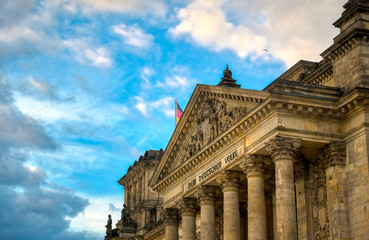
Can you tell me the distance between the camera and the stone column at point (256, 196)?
3428 cm

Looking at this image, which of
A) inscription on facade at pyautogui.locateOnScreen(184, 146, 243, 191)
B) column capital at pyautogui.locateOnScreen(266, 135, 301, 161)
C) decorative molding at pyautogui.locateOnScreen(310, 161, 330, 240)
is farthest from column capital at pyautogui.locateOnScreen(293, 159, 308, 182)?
inscription on facade at pyautogui.locateOnScreen(184, 146, 243, 191)

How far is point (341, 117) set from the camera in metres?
33.7

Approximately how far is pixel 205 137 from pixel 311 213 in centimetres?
966

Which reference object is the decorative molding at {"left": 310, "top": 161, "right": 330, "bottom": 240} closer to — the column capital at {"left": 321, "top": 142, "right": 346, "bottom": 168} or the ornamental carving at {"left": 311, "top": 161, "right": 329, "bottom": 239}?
the ornamental carving at {"left": 311, "top": 161, "right": 329, "bottom": 239}

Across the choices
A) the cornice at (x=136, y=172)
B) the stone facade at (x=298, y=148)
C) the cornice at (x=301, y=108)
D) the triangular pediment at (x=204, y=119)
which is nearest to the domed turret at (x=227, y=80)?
the triangular pediment at (x=204, y=119)

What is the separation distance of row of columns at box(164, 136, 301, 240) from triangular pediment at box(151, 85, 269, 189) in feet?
9.17

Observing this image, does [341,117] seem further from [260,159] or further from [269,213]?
[269,213]

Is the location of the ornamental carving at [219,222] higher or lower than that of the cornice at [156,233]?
lower

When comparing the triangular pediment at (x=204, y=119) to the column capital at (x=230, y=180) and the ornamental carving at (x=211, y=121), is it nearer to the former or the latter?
the ornamental carving at (x=211, y=121)

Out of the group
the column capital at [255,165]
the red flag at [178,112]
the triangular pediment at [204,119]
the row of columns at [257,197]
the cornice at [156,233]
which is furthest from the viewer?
the red flag at [178,112]

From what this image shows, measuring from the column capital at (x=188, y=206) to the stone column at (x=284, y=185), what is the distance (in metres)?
12.8

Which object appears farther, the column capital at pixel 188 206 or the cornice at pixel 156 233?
the cornice at pixel 156 233

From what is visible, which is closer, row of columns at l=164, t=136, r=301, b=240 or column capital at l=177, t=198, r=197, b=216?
row of columns at l=164, t=136, r=301, b=240

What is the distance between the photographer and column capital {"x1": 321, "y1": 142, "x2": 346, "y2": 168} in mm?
33062
